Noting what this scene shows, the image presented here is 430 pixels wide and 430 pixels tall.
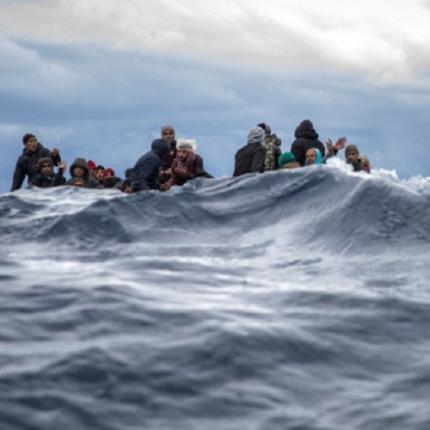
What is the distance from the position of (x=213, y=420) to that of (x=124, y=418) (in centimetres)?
41

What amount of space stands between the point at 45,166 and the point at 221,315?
35.1 feet

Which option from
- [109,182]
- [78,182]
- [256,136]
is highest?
[256,136]

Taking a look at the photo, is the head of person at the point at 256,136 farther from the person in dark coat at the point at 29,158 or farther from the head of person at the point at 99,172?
the head of person at the point at 99,172

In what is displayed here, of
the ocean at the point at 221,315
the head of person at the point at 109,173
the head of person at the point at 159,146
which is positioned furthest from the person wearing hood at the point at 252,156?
the head of person at the point at 109,173

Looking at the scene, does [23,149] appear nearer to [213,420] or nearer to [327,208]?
[327,208]

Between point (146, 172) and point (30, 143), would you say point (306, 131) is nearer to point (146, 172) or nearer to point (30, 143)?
point (146, 172)

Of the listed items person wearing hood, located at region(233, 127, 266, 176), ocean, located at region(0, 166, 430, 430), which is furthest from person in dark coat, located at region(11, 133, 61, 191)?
ocean, located at region(0, 166, 430, 430)

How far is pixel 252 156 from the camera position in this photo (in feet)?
47.3

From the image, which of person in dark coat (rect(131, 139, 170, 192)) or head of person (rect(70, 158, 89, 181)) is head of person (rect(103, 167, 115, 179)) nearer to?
head of person (rect(70, 158, 89, 181))

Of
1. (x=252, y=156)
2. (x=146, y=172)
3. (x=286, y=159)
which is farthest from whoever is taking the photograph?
(x=252, y=156)

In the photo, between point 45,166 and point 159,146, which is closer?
point 159,146

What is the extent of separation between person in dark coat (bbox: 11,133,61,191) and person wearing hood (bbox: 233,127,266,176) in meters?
4.42

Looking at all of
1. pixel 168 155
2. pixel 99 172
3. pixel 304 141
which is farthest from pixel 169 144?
pixel 99 172

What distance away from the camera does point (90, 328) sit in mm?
5535
